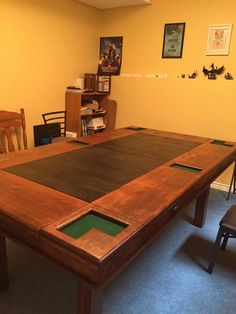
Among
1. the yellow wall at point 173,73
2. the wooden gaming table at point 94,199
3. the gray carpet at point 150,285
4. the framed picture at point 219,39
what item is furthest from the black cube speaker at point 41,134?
the framed picture at point 219,39

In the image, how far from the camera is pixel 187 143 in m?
2.53

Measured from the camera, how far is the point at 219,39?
3.17m

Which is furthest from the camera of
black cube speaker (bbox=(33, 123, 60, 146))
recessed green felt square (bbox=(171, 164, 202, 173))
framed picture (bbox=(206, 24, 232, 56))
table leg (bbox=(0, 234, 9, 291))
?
black cube speaker (bbox=(33, 123, 60, 146))

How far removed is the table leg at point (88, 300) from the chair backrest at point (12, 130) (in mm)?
2211

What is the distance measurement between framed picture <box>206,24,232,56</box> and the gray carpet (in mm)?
2265

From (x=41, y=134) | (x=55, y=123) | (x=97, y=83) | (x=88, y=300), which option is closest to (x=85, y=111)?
(x=55, y=123)

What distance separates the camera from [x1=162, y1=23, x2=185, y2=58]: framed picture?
3.43 m

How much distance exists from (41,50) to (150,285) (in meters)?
2.93

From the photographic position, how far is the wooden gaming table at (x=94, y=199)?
2.97 ft

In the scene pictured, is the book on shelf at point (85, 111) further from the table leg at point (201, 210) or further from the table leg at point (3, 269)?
the table leg at point (3, 269)

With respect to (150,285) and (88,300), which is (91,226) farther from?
(150,285)

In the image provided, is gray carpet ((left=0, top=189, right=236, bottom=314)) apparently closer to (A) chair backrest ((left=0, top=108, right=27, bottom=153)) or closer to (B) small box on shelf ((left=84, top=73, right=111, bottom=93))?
(A) chair backrest ((left=0, top=108, right=27, bottom=153))

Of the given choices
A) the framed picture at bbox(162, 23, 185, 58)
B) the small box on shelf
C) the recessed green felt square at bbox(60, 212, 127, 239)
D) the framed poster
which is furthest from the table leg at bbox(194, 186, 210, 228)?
the framed poster

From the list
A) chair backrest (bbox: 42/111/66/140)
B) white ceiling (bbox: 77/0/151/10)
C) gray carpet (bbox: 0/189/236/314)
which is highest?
white ceiling (bbox: 77/0/151/10)
